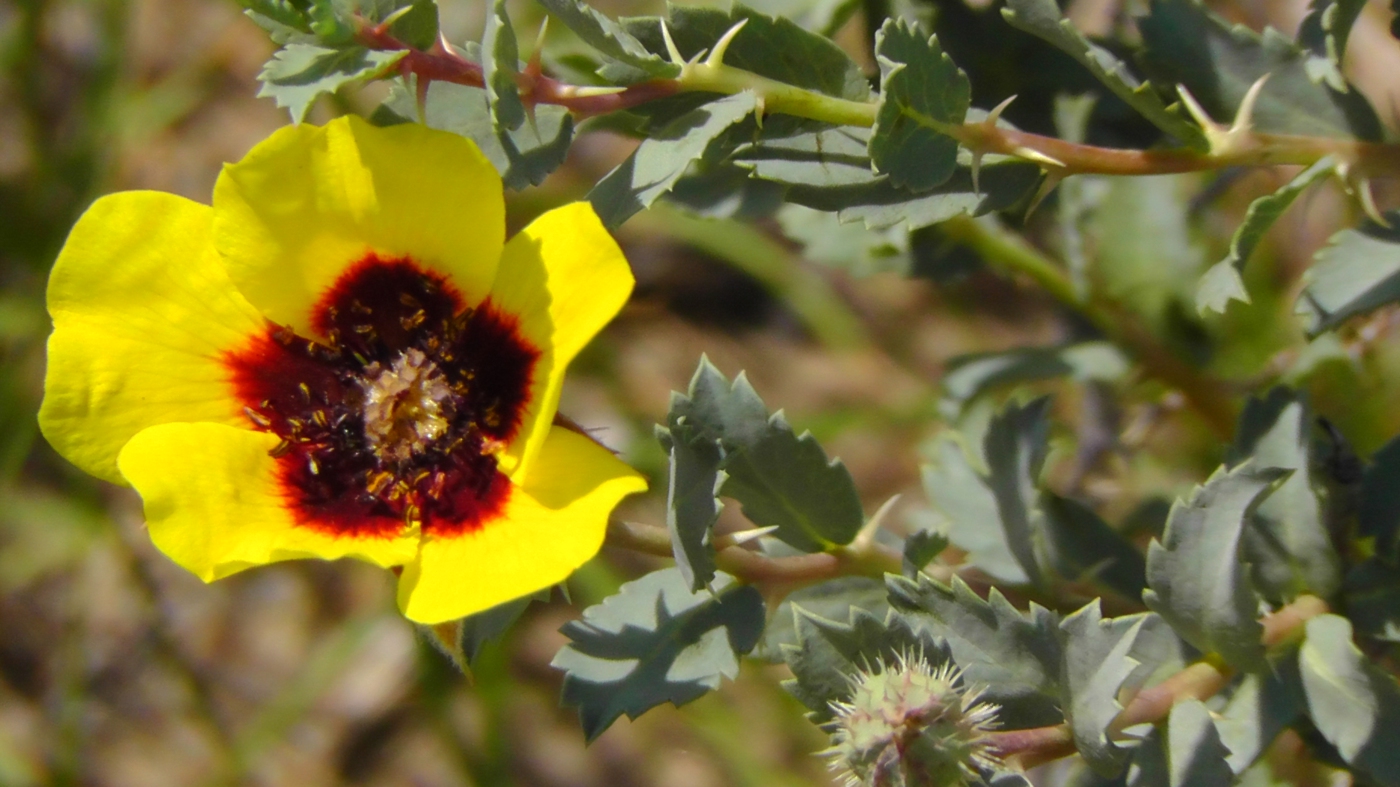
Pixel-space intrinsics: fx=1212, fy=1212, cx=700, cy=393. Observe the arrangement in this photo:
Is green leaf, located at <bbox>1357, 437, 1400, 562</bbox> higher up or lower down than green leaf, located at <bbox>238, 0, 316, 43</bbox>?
lower down

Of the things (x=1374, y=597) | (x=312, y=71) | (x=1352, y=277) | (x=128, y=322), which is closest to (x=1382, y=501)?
(x=1374, y=597)

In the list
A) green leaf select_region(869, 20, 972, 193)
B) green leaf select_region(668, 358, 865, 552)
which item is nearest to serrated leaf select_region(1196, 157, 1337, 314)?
green leaf select_region(869, 20, 972, 193)

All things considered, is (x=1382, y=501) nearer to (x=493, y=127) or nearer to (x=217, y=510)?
(x=493, y=127)

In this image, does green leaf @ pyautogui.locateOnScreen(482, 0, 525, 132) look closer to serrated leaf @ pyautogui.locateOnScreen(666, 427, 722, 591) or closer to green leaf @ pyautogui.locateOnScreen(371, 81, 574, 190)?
green leaf @ pyautogui.locateOnScreen(371, 81, 574, 190)

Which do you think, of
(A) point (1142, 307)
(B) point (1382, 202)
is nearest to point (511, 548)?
(A) point (1142, 307)

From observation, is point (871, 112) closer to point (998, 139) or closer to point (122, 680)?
point (998, 139)

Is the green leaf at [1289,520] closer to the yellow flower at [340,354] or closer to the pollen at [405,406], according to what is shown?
the yellow flower at [340,354]
